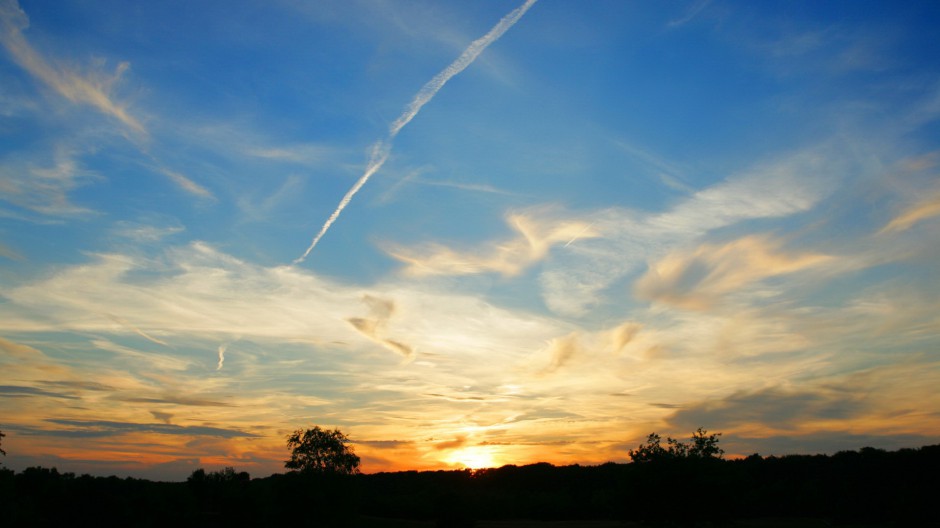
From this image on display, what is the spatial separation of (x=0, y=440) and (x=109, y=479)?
12031 centimetres

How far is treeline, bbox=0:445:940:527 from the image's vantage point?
5581 centimetres

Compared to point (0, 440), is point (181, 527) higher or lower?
lower

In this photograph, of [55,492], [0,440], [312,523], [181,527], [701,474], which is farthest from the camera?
[55,492]

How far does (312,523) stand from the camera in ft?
301

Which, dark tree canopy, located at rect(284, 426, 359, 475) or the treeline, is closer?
the treeline

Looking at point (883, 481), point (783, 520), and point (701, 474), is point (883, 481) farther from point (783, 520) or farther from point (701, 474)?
point (701, 474)

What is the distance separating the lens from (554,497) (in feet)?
537

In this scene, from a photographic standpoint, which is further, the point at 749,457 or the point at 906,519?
the point at 749,457

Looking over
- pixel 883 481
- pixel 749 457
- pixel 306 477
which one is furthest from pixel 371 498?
pixel 883 481

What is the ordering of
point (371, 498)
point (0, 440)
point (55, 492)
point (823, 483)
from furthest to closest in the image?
1. point (371, 498)
2. point (823, 483)
3. point (55, 492)
4. point (0, 440)

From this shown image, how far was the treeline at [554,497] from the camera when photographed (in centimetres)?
5581

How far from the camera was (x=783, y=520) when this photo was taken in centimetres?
13175

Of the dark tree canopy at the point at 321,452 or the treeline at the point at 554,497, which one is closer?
the treeline at the point at 554,497

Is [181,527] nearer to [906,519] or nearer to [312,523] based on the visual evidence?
[312,523]
